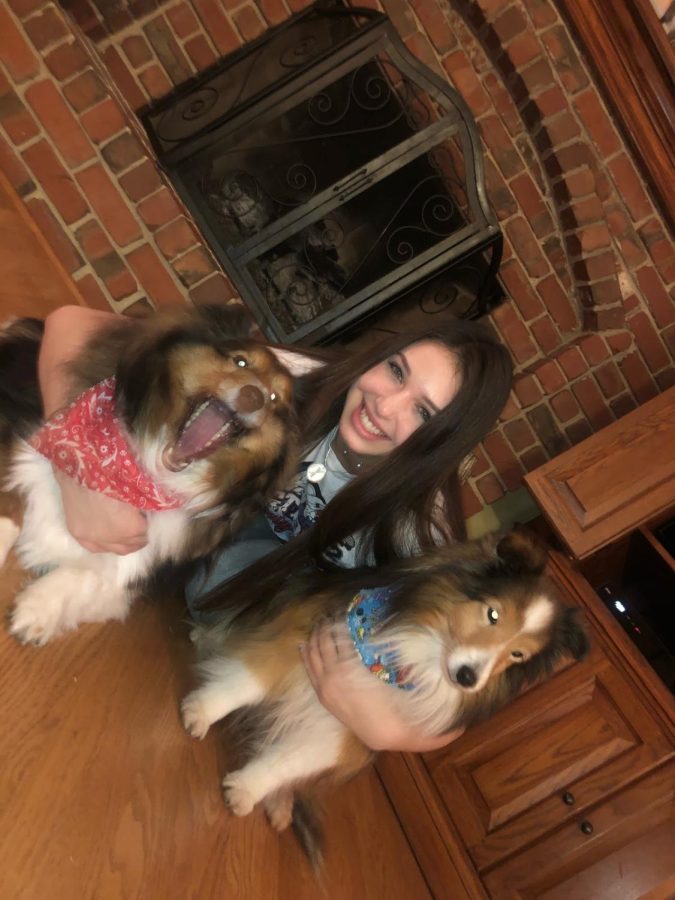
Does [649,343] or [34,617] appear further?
[649,343]

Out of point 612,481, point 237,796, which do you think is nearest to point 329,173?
point 612,481

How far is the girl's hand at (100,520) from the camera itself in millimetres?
1127

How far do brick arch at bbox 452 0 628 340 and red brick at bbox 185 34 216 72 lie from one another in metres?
0.95

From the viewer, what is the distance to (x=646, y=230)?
8.43 feet

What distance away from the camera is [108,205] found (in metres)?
2.18

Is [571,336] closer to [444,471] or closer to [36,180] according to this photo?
[444,471]

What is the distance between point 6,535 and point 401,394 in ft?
2.68

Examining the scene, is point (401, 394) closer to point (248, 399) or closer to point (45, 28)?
point (248, 399)

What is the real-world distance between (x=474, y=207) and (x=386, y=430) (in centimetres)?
133

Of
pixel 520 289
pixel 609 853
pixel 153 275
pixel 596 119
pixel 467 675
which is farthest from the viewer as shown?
pixel 520 289

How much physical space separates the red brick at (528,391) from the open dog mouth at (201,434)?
1824 millimetres

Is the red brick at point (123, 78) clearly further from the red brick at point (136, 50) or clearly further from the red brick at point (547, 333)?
the red brick at point (547, 333)

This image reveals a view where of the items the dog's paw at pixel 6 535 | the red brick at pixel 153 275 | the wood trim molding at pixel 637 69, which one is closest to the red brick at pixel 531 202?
the wood trim molding at pixel 637 69

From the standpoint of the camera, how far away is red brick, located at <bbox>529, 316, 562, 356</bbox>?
2707mm
